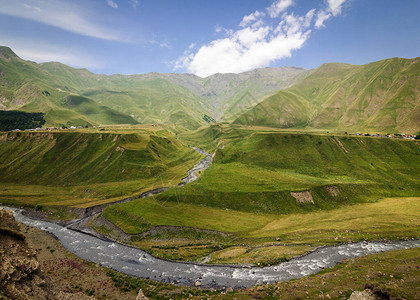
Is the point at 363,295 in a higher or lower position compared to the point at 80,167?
lower

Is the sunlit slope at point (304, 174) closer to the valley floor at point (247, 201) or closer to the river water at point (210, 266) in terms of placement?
the valley floor at point (247, 201)

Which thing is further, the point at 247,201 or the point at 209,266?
the point at 247,201

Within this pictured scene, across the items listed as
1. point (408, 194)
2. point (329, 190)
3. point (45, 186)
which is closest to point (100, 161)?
point (45, 186)

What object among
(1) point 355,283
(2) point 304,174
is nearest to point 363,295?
(1) point 355,283

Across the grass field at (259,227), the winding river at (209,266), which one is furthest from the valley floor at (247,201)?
the winding river at (209,266)

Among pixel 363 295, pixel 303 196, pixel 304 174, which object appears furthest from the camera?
pixel 304 174

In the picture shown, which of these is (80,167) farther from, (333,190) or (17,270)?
(333,190)

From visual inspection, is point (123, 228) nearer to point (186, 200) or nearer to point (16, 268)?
point (186, 200)

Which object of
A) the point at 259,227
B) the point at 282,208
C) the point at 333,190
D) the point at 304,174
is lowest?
the point at 259,227
